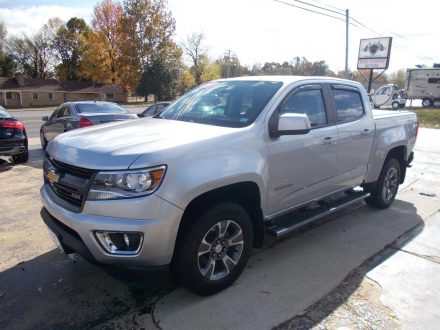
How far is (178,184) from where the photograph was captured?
2.71 m

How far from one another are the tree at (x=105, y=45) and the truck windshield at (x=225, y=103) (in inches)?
2258

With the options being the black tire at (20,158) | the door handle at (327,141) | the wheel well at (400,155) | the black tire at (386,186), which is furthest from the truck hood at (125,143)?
the black tire at (20,158)

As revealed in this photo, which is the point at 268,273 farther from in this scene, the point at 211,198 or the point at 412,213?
the point at 412,213

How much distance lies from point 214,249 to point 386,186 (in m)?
3.62

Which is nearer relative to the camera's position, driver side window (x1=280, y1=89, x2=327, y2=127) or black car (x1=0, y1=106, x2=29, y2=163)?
Result: driver side window (x1=280, y1=89, x2=327, y2=127)

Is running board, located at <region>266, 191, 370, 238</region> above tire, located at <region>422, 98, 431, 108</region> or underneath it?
underneath

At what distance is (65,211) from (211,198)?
115cm

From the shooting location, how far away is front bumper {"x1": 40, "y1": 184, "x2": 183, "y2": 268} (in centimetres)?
262

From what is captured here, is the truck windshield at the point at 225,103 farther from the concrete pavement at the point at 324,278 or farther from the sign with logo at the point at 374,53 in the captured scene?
the sign with logo at the point at 374,53

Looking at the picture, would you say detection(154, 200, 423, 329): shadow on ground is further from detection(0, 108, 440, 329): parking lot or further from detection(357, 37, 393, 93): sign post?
detection(357, 37, 393, 93): sign post

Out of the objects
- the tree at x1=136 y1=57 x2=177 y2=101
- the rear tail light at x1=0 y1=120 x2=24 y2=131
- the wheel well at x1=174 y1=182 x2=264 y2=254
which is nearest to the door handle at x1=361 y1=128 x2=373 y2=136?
the wheel well at x1=174 y1=182 x2=264 y2=254

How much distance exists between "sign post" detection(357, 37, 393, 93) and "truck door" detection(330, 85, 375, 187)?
92.5 feet

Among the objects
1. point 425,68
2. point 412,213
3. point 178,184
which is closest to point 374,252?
point 412,213

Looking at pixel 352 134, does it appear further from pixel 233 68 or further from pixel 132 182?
pixel 233 68
